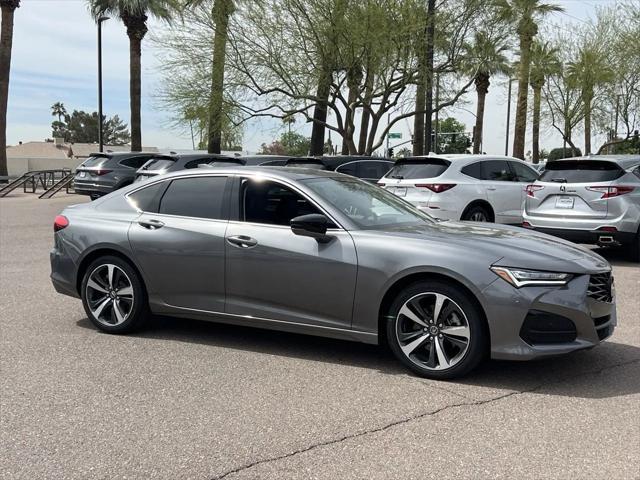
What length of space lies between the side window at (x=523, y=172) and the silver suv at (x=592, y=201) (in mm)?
2483

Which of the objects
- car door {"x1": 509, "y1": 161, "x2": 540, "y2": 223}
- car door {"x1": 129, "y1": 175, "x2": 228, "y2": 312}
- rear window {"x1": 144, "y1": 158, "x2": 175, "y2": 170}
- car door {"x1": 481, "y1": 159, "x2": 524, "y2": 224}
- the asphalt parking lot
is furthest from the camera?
rear window {"x1": 144, "y1": 158, "x2": 175, "y2": 170}

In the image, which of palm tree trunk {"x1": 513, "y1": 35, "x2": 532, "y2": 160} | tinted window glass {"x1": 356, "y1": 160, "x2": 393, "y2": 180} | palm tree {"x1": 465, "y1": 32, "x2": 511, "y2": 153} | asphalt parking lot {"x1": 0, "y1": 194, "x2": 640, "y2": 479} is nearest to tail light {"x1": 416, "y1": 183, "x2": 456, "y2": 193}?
tinted window glass {"x1": 356, "y1": 160, "x2": 393, "y2": 180}

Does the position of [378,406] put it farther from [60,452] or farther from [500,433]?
[60,452]

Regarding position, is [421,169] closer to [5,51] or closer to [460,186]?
[460,186]

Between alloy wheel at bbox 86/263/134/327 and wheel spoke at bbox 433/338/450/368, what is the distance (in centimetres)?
281

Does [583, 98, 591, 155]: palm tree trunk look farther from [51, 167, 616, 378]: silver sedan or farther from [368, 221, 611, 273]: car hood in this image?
[368, 221, 611, 273]: car hood

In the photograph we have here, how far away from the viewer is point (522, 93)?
30953 millimetres

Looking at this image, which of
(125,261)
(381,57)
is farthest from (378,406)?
(381,57)

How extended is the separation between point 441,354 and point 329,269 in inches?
40.8

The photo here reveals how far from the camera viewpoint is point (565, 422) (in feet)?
13.0

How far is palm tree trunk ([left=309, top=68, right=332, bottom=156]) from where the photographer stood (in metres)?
20.1

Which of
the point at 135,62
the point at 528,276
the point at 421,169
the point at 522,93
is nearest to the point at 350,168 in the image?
the point at 421,169

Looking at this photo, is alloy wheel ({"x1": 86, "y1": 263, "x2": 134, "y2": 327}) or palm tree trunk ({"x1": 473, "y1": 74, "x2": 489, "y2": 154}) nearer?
alloy wheel ({"x1": 86, "y1": 263, "x2": 134, "y2": 327})

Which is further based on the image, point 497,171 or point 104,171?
point 104,171
